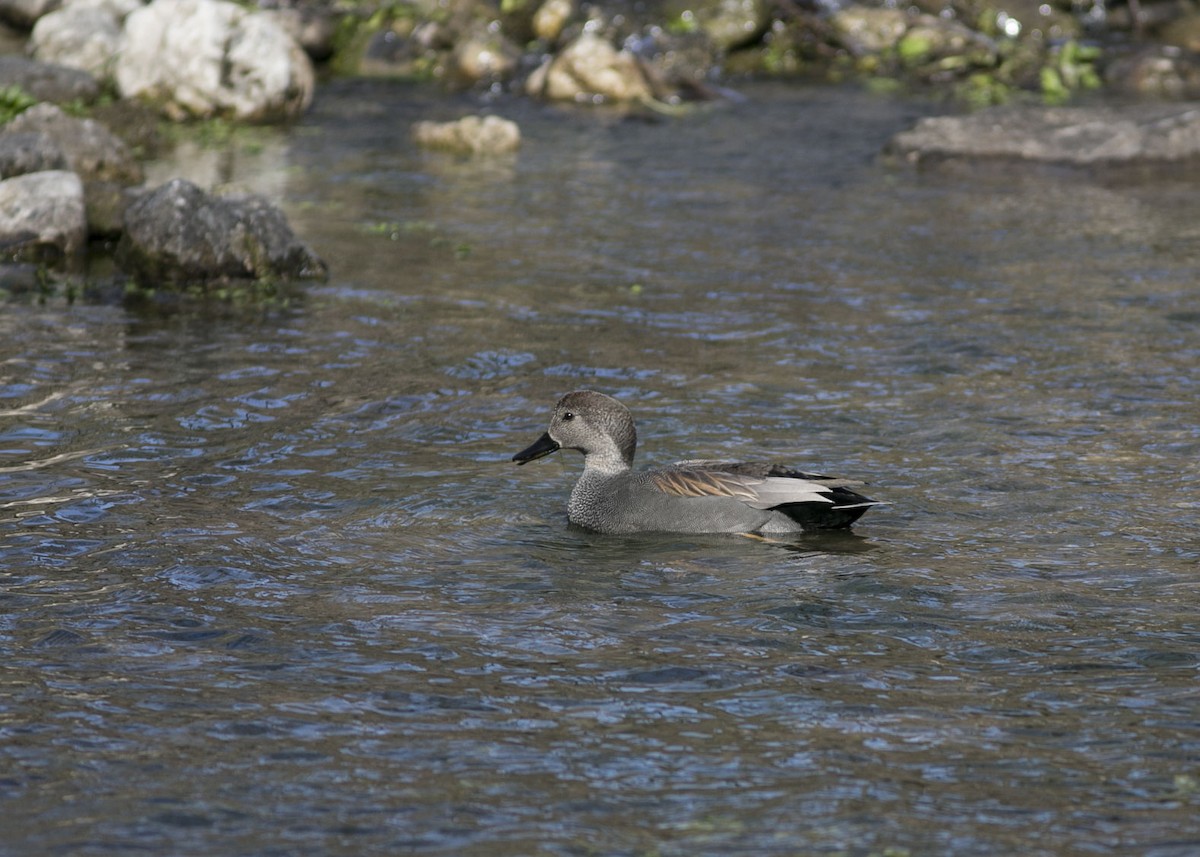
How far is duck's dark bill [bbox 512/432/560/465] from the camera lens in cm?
896

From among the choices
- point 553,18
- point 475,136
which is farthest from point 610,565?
point 553,18

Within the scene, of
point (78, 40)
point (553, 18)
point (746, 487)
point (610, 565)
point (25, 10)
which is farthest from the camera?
point (553, 18)

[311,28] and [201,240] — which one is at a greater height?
[311,28]

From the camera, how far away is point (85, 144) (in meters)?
17.2

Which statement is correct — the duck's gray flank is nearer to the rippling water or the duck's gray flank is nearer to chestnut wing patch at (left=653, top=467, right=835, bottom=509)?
chestnut wing patch at (left=653, top=467, right=835, bottom=509)

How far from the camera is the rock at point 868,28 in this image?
83.9 feet

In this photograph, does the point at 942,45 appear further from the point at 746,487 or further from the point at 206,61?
the point at 746,487

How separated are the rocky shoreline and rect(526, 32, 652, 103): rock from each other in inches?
1.2

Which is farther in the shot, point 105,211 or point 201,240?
Result: point 105,211

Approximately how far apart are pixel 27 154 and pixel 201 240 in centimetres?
258

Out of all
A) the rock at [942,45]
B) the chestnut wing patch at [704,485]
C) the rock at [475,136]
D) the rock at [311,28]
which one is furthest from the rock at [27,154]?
the rock at [942,45]

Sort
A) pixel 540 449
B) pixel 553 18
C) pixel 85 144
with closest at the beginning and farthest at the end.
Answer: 1. pixel 540 449
2. pixel 85 144
3. pixel 553 18

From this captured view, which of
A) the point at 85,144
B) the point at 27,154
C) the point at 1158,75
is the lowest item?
the point at 27,154

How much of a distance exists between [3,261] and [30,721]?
9.48m
